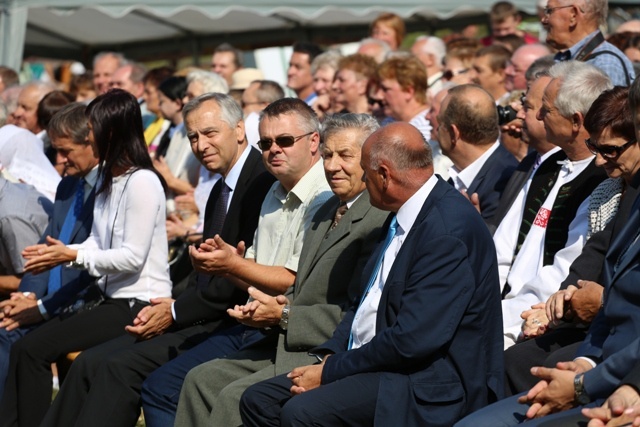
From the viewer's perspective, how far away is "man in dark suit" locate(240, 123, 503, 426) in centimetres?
427

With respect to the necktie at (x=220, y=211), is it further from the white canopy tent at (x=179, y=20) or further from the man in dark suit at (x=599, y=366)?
the white canopy tent at (x=179, y=20)

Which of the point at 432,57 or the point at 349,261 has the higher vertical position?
the point at 432,57

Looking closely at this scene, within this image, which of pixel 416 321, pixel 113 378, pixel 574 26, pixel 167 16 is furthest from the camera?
pixel 167 16

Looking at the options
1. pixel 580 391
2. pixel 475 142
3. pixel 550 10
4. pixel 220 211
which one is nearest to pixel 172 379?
pixel 220 211

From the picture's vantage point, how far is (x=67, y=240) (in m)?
6.91

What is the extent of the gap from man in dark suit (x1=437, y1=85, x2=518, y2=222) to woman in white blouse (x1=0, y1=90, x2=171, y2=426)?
171 cm

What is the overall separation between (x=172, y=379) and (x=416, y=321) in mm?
1913

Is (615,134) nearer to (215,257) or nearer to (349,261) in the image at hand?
(349,261)

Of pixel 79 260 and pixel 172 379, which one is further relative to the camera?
pixel 79 260

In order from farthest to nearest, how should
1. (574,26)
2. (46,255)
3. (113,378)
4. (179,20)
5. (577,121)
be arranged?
1. (179,20)
2. (574,26)
3. (46,255)
4. (113,378)
5. (577,121)

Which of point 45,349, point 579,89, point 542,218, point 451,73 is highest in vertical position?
point 579,89

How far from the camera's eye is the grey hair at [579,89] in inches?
205

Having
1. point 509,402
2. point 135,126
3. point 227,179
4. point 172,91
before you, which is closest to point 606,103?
point 509,402

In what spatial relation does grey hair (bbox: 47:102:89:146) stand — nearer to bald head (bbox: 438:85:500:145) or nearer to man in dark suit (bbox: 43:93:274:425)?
man in dark suit (bbox: 43:93:274:425)
